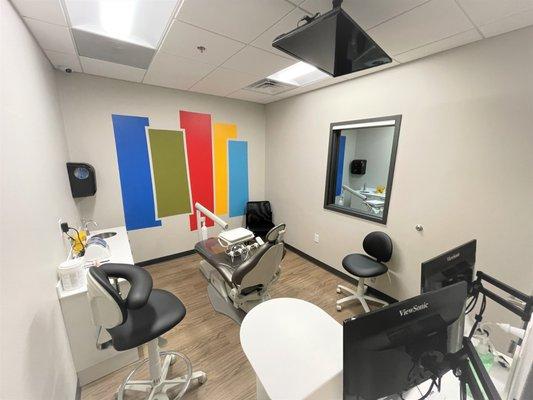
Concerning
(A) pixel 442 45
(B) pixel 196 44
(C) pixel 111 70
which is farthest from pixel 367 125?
(C) pixel 111 70

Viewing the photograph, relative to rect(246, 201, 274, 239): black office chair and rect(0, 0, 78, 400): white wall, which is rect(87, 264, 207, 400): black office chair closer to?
rect(0, 0, 78, 400): white wall

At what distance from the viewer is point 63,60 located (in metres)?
2.18

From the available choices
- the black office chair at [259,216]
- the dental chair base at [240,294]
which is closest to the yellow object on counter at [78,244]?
the dental chair base at [240,294]

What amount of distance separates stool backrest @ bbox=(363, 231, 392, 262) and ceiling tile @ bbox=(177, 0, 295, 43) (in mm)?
2238

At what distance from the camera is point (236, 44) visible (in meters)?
1.83

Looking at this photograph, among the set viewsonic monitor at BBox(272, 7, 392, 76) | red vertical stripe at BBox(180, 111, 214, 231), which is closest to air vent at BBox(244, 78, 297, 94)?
red vertical stripe at BBox(180, 111, 214, 231)

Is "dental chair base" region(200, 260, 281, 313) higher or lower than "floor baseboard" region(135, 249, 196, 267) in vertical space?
higher

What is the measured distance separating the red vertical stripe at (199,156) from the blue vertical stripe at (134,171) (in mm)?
581

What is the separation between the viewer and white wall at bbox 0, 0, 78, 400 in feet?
2.89

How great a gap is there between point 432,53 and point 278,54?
4.54 feet

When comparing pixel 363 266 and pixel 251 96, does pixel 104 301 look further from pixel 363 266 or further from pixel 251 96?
pixel 251 96

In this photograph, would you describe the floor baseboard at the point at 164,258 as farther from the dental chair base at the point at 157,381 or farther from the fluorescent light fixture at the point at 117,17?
the fluorescent light fixture at the point at 117,17

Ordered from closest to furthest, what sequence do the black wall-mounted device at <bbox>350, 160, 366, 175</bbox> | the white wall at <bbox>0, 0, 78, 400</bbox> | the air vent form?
1. the white wall at <bbox>0, 0, 78, 400</bbox>
2. the air vent
3. the black wall-mounted device at <bbox>350, 160, 366, 175</bbox>

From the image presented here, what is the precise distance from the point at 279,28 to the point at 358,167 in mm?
3447
